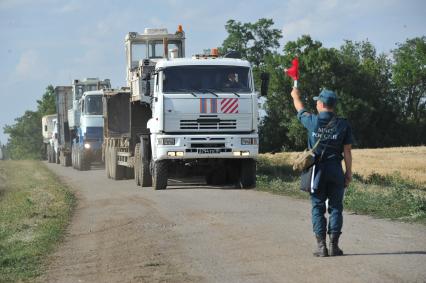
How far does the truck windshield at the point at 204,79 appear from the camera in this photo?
68.4 ft

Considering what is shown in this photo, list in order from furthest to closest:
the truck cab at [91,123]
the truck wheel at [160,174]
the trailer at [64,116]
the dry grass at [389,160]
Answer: the trailer at [64,116]
the dry grass at [389,160]
the truck cab at [91,123]
the truck wheel at [160,174]

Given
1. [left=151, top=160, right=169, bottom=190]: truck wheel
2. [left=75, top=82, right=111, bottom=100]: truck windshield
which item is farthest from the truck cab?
[left=151, top=160, right=169, bottom=190]: truck wheel

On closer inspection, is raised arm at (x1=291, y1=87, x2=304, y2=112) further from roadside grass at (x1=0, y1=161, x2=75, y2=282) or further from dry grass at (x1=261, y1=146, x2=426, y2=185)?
dry grass at (x1=261, y1=146, x2=426, y2=185)

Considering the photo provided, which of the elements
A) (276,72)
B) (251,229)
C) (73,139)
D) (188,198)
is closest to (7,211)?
(188,198)

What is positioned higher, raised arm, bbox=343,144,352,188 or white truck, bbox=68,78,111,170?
white truck, bbox=68,78,111,170

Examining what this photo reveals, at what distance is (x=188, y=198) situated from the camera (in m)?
19.0

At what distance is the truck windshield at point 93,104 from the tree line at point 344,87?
37.2 metres

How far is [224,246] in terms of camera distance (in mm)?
11008

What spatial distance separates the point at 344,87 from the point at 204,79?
5918cm

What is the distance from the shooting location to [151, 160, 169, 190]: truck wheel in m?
21.7

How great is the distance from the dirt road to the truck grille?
3.50 m

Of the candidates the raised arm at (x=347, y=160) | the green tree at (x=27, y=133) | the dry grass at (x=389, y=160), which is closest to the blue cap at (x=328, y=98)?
the raised arm at (x=347, y=160)

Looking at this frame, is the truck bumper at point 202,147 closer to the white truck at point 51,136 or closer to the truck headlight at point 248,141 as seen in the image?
the truck headlight at point 248,141

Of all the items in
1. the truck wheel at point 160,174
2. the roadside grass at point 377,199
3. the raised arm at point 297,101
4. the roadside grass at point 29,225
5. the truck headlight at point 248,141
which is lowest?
the roadside grass at point 29,225
